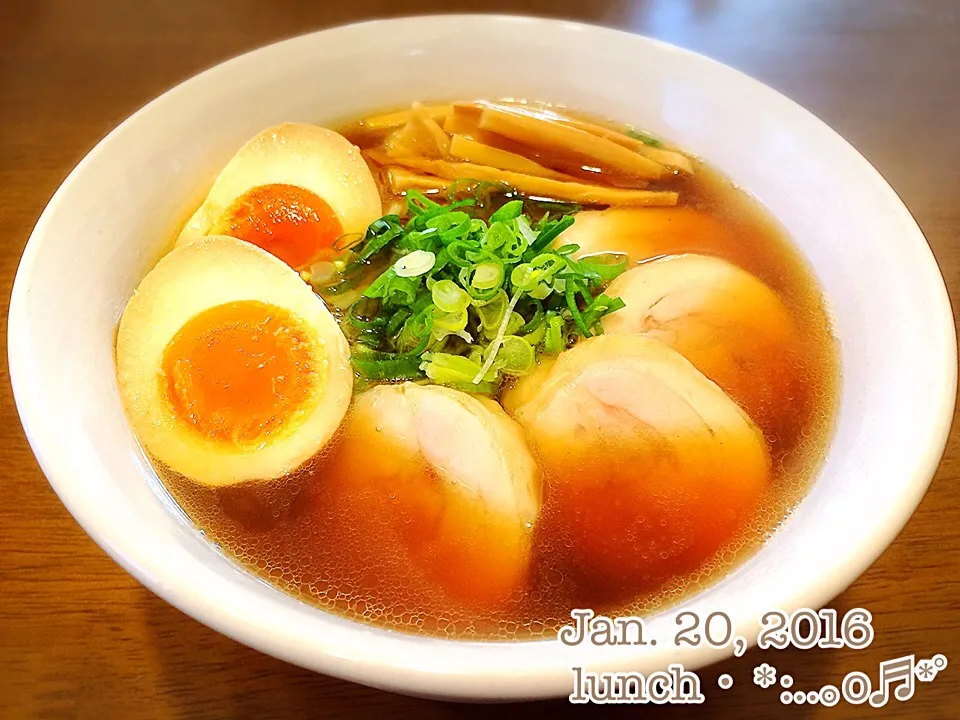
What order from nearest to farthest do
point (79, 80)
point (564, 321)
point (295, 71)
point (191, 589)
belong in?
1. point (191, 589)
2. point (564, 321)
3. point (295, 71)
4. point (79, 80)

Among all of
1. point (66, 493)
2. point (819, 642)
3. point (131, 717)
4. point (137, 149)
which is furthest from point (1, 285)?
point (819, 642)

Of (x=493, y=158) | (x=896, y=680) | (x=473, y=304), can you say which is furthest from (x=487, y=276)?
(x=896, y=680)

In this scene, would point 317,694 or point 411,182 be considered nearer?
point 317,694

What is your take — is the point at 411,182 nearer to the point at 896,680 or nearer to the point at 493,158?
the point at 493,158

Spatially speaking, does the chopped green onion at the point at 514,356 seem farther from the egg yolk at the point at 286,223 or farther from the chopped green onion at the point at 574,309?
the egg yolk at the point at 286,223

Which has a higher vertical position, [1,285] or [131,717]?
[1,285]

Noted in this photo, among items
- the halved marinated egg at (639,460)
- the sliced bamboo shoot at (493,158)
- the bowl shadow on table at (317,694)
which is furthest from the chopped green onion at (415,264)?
the bowl shadow on table at (317,694)

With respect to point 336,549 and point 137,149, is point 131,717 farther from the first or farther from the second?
point 137,149
